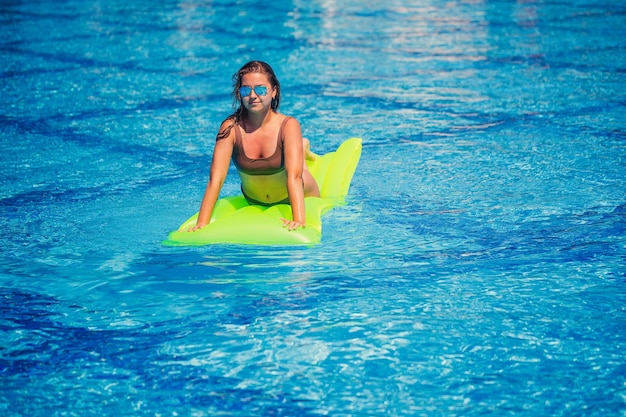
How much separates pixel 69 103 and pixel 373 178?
12.1ft

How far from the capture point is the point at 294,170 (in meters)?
4.31

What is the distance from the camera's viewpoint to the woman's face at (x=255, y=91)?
4.18m

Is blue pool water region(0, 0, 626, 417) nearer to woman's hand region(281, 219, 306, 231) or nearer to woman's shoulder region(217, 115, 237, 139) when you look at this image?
woman's hand region(281, 219, 306, 231)

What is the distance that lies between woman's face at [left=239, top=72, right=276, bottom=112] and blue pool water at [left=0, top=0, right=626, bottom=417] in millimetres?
708

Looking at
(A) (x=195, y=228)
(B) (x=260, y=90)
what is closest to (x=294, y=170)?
(B) (x=260, y=90)

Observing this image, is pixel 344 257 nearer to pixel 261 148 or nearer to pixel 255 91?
pixel 261 148

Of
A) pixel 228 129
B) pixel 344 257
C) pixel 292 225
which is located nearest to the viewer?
pixel 344 257

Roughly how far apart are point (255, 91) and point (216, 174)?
46 centimetres

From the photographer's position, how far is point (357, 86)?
332 inches

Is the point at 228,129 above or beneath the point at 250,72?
beneath

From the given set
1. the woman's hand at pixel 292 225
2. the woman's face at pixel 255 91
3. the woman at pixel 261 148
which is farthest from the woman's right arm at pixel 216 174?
the woman's hand at pixel 292 225

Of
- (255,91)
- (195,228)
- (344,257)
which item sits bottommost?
(344,257)

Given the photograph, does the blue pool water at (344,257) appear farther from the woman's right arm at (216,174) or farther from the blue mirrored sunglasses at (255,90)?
the blue mirrored sunglasses at (255,90)

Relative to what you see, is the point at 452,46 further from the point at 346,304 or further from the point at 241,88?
the point at 346,304
